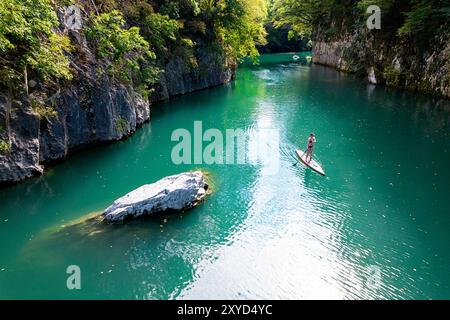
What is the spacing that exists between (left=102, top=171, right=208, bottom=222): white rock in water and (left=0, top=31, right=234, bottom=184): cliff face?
18.1ft

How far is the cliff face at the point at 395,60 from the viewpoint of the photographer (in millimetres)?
32594

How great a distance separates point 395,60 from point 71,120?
115 feet

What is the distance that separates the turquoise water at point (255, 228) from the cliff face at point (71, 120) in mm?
838

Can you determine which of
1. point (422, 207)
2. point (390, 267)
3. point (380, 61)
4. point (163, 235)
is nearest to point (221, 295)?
point (163, 235)

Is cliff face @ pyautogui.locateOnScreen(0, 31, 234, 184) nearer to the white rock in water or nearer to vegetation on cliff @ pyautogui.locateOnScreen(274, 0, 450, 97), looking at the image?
the white rock in water

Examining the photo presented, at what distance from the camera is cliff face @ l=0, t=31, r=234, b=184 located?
1559 cm

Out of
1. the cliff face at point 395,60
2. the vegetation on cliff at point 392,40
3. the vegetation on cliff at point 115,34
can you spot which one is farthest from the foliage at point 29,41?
the cliff face at point 395,60

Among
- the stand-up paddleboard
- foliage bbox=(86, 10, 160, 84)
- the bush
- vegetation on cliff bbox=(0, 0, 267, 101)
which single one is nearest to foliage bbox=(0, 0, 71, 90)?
vegetation on cliff bbox=(0, 0, 267, 101)

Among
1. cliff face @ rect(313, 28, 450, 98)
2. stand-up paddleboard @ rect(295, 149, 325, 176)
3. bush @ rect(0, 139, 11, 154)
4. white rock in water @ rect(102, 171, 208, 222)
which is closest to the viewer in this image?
white rock in water @ rect(102, 171, 208, 222)

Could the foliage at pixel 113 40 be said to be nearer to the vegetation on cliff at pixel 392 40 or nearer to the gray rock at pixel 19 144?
the gray rock at pixel 19 144

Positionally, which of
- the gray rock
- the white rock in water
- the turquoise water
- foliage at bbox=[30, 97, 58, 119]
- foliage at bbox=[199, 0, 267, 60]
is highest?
foliage at bbox=[199, 0, 267, 60]

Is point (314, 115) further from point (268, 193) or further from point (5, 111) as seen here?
point (5, 111)

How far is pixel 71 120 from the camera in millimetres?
18922
